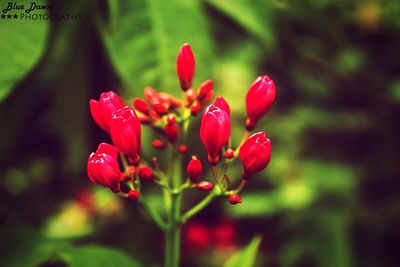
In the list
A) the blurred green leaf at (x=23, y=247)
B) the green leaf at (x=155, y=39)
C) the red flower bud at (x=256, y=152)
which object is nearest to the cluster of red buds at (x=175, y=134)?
the red flower bud at (x=256, y=152)

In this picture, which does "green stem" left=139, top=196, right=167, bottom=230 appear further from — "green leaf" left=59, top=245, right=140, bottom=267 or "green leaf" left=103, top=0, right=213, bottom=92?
"green leaf" left=103, top=0, right=213, bottom=92

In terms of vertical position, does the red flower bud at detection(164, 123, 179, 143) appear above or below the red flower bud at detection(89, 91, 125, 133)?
below

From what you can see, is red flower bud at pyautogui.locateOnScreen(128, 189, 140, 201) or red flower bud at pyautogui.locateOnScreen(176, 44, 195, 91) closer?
red flower bud at pyautogui.locateOnScreen(128, 189, 140, 201)

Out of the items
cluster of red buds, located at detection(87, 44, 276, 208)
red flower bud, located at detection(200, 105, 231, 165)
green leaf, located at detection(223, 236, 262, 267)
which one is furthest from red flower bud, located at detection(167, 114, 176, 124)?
green leaf, located at detection(223, 236, 262, 267)

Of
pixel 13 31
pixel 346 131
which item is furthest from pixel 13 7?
pixel 346 131

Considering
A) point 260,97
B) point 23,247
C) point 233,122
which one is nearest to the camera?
point 260,97

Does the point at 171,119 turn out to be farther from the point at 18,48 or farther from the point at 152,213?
the point at 18,48

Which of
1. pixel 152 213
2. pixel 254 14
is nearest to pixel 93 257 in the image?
pixel 152 213
